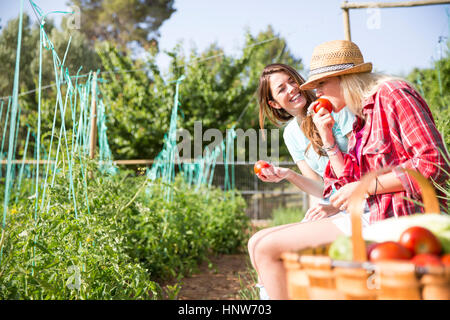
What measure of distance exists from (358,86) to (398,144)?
251mm

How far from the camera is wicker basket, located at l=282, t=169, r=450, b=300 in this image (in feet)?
1.97

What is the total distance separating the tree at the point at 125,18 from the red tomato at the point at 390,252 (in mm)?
14554

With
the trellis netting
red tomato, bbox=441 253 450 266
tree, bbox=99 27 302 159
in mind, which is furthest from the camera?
tree, bbox=99 27 302 159

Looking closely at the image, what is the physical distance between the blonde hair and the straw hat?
0.03 meters

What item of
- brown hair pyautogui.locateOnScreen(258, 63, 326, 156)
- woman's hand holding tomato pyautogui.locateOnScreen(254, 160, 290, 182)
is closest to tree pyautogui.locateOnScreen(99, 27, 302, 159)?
brown hair pyautogui.locateOnScreen(258, 63, 326, 156)

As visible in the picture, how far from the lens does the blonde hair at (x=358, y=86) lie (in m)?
1.19

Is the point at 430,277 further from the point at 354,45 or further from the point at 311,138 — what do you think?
the point at 311,138

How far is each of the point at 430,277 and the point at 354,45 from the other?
868 mm

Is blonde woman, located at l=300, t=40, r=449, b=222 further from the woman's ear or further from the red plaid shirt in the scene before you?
the woman's ear

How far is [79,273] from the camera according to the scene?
1.59m

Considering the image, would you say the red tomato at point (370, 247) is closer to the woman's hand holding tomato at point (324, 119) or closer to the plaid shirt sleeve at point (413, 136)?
the plaid shirt sleeve at point (413, 136)

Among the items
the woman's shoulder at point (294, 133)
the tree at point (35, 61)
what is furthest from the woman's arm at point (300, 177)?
the tree at point (35, 61)

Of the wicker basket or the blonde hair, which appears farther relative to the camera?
the blonde hair
